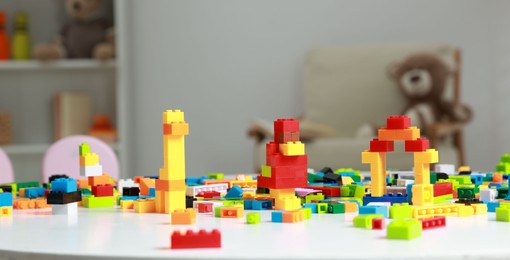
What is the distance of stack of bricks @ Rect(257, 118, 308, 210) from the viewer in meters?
1.08

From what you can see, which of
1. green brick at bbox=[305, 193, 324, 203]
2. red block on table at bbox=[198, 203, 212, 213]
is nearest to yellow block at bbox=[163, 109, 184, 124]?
red block on table at bbox=[198, 203, 212, 213]

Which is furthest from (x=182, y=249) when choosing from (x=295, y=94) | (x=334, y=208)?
(x=295, y=94)

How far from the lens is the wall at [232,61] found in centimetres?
420

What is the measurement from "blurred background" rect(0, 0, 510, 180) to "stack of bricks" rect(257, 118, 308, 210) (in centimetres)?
304

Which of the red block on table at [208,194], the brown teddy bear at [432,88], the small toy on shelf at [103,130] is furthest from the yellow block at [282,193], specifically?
the small toy on shelf at [103,130]

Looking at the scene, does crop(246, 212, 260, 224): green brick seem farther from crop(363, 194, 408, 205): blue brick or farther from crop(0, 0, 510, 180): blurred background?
crop(0, 0, 510, 180): blurred background

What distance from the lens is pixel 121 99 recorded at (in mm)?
3908

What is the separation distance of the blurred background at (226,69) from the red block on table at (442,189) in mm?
2917

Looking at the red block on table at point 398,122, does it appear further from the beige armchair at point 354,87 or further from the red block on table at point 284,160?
the beige armchair at point 354,87

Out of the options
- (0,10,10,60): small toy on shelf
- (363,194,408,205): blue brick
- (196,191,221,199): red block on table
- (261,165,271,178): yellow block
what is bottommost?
(363,194,408,205): blue brick

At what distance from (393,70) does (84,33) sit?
57.9 inches

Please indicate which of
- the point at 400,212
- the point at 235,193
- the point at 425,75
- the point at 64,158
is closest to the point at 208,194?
the point at 235,193

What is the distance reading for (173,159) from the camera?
43.7 inches

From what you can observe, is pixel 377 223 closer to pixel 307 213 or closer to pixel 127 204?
pixel 307 213
